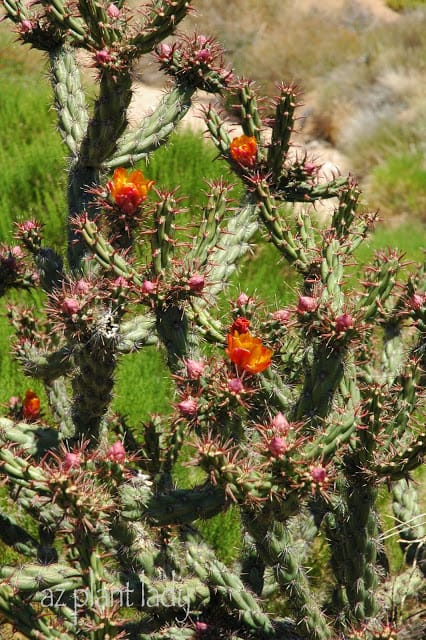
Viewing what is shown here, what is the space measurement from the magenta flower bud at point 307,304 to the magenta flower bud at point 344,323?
0.32 ft

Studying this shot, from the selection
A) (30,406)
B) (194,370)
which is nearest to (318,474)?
(194,370)

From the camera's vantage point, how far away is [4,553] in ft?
11.3

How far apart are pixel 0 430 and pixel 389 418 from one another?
1207 mm

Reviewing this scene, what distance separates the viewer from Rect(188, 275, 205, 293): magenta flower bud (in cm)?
236

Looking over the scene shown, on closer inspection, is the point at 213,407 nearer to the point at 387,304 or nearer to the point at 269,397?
the point at 269,397

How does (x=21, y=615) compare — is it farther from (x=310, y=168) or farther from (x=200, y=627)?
(x=310, y=168)

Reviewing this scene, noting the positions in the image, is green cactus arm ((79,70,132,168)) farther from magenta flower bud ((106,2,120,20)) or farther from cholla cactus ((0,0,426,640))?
magenta flower bud ((106,2,120,20))

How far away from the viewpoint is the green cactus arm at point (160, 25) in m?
2.55

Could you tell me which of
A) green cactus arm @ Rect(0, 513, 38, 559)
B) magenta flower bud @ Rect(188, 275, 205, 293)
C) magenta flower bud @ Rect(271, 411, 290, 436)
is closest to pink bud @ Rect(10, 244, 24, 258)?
green cactus arm @ Rect(0, 513, 38, 559)

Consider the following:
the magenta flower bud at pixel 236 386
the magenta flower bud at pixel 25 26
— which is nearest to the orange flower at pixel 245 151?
the magenta flower bud at pixel 25 26

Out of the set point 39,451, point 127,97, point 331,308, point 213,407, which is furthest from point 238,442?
point 127,97

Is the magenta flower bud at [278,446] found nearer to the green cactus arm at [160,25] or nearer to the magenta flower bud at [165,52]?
the green cactus arm at [160,25]

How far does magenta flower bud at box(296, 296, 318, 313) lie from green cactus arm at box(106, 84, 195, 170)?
89 centimetres

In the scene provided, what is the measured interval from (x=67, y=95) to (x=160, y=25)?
0.57 m
